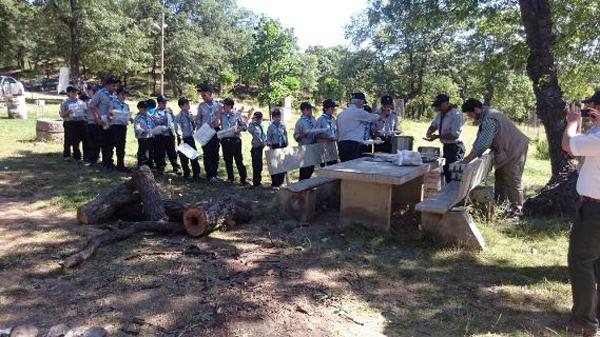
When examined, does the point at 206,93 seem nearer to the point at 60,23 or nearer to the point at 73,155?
the point at 73,155

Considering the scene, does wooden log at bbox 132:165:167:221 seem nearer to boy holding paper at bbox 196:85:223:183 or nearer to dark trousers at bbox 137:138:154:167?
boy holding paper at bbox 196:85:223:183

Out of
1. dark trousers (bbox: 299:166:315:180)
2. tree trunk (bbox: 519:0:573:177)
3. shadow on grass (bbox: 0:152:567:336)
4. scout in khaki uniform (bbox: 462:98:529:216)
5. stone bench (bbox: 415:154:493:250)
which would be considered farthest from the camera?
dark trousers (bbox: 299:166:315:180)

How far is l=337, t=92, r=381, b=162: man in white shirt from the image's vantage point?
8.41m

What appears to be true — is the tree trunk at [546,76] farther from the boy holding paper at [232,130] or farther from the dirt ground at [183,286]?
the boy holding paper at [232,130]

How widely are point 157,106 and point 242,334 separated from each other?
24.1 ft

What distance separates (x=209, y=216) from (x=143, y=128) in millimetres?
4380

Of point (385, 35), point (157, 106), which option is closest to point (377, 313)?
point (157, 106)

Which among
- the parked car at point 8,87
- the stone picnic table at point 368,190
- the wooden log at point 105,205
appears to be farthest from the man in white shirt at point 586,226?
the parked car at point 8,87

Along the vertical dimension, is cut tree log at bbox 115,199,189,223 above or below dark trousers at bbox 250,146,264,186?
below

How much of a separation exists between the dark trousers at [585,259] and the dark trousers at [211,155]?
22.0ft

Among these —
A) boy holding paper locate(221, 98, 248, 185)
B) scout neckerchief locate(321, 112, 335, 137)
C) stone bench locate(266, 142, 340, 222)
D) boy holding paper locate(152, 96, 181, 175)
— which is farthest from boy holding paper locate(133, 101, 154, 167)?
scout neckerchief locate(321, 112, 335, 137)

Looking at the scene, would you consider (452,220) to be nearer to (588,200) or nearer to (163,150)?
(588,200)

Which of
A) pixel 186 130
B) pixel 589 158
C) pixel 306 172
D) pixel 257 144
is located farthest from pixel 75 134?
pixel 589 158

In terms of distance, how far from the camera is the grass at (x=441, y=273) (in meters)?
4.06
